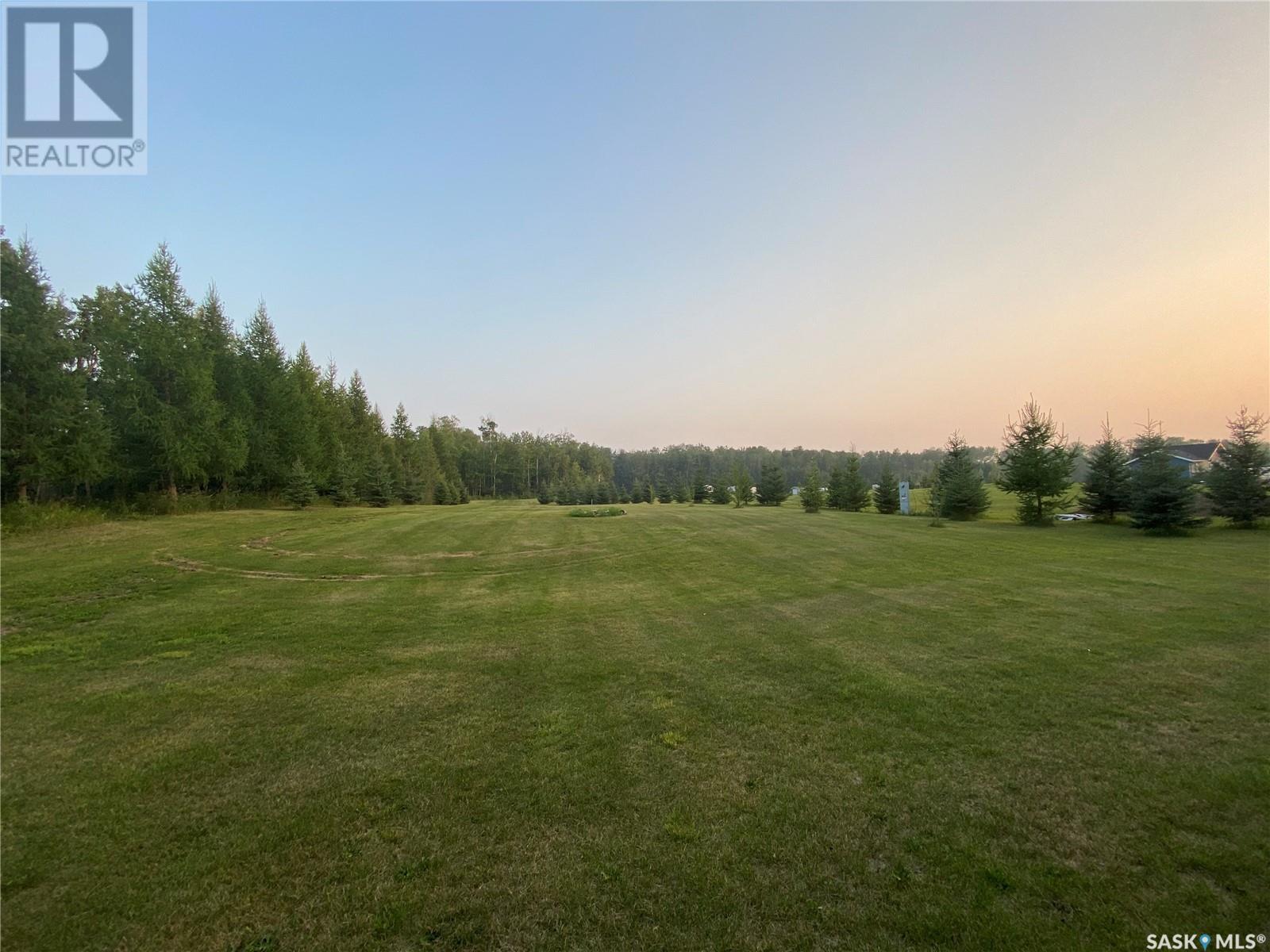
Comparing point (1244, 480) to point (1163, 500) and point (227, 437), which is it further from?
point (227, 437)

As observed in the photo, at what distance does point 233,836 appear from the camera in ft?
10.1

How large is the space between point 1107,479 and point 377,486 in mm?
44347

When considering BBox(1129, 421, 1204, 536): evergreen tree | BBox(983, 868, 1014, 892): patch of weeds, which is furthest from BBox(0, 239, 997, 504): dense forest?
BBox(983, 868, 1014, 892): patch of weeds

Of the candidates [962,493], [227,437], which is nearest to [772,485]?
[962,493]

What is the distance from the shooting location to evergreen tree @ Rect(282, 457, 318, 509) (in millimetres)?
30406

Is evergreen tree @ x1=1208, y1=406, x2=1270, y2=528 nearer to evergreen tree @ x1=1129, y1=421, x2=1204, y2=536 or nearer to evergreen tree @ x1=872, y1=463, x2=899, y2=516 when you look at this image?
evergreen tree @ x1=1129, y1=421, x2=1204, y2=536

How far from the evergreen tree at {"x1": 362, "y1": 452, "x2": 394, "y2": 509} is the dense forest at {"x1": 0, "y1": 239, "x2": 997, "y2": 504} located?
125 mm

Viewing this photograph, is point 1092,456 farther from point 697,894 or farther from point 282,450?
point 282,450

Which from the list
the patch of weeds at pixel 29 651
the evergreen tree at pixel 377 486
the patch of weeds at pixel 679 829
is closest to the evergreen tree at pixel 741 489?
the evergreen tree at pixel 377 486

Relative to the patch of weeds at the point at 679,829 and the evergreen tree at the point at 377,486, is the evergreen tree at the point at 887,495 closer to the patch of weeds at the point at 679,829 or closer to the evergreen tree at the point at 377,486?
the evergreen tree at the point at 377,486

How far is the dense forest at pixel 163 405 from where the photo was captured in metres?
19.0

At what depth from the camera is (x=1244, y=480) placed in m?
18.8

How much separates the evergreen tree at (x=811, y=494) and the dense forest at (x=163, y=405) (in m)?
3.43

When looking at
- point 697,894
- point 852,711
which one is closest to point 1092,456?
point 852,711
